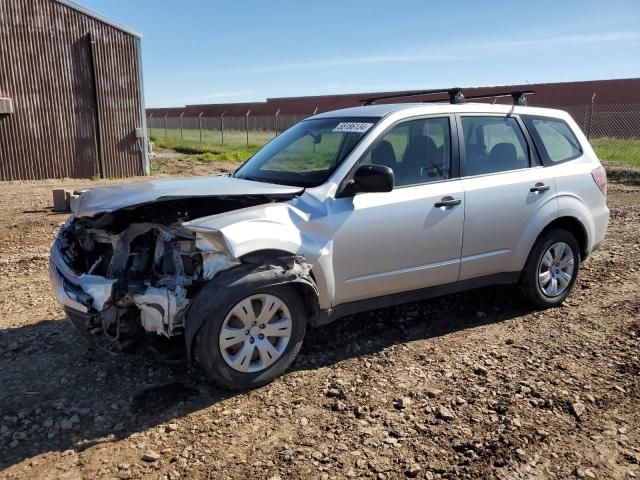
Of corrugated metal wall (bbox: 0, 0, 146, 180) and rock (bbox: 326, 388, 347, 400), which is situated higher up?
corrugated metal wall (bbox: 0, 0, 146, 180)

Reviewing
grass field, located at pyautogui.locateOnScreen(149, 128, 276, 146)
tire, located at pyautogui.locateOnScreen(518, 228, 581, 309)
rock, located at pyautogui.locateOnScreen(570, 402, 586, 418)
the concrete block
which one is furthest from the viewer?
grass field, located at pyautogui.locateOnScreen(149, 128, 276, 146)

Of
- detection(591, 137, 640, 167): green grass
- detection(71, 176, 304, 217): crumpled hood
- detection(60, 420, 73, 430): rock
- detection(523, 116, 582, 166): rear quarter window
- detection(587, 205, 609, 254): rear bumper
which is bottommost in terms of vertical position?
detection(60, 420, 73, 430): rock

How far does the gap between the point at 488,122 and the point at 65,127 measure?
1406 centimetres

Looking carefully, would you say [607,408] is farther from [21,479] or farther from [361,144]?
[21,479]

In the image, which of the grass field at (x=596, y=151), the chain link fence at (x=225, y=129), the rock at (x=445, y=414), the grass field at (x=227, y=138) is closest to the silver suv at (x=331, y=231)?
the rock at (x=445, y=414)

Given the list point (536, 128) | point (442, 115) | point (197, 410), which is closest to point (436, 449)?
point (197, 410)

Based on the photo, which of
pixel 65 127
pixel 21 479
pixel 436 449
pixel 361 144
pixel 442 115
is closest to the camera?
pixel 21 479

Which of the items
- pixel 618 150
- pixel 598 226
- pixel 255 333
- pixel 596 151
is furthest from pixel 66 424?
pixel 618 150

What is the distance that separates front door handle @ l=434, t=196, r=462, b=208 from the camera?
447cm

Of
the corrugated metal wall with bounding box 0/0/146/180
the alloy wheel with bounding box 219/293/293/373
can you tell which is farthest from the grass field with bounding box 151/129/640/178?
the alloy wheel with bounding box 219/293/293/373

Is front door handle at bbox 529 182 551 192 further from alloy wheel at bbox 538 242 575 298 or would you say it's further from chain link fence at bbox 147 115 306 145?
chain link fence at bbox 147 115 306 145

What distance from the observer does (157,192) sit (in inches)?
150

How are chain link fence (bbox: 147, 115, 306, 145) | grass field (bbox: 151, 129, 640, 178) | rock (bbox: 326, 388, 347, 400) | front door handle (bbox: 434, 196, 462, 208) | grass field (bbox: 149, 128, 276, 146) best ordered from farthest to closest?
chain link fence (bbox: 147, 115, 306, 145)
grass field (bbox: 149, 128, 276, 146)
grass field (bbox: 151, 129, 640, 178)
front door handle (bbox: 434, 196, 462, 208)
rock (bbox: 326, 388, 347, 400)

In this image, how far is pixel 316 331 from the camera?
4828mm
